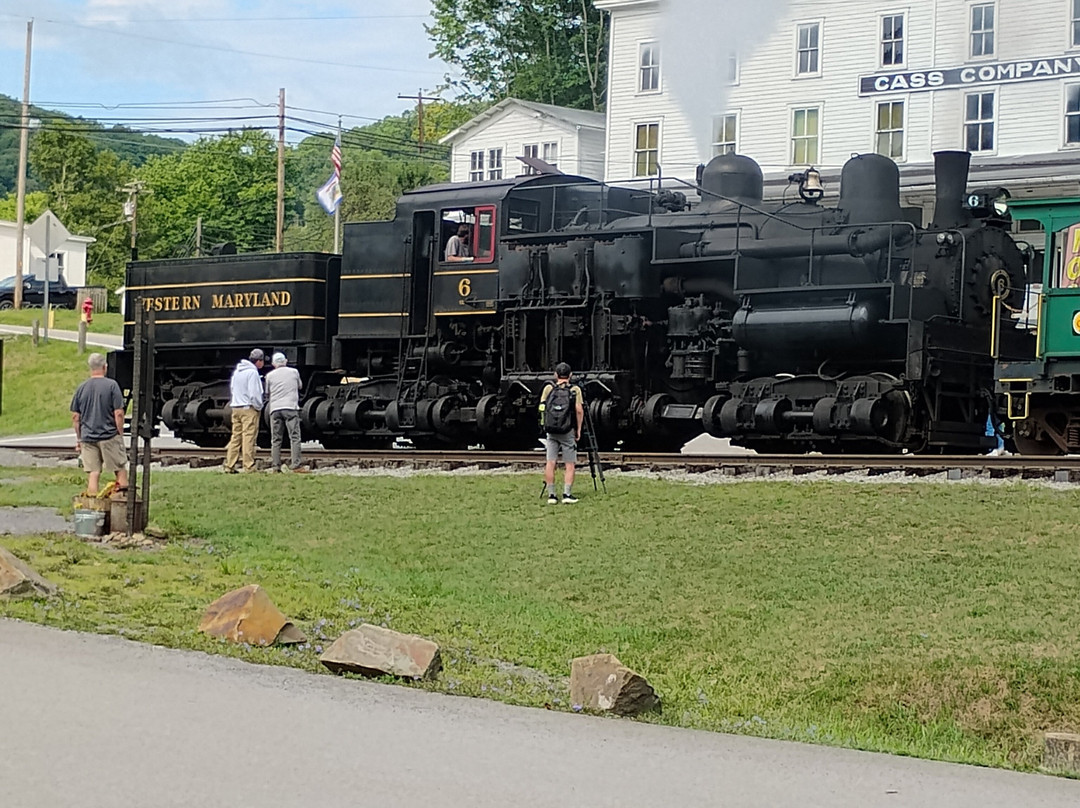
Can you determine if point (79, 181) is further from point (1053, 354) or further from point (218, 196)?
point (1053, 354)

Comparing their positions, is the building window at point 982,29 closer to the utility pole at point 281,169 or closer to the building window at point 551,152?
the building window at point 551,152

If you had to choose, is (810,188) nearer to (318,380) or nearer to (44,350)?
(318,380)

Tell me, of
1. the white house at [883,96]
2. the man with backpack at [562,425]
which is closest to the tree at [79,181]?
the white house at [883,96]

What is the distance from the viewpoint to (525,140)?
169 ft

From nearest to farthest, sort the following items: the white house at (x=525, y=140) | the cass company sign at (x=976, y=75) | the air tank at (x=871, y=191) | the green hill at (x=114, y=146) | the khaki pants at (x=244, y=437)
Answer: the air tank at (x=871, y=191) < the khaki pants at (x=244, y=437) < the cass company sign at (x=976, y=75) < the white house at (x=525, y=140) < the green hill at (x=114, y=146)

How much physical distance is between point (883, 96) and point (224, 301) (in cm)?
2146

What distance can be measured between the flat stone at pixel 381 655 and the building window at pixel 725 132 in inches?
1406

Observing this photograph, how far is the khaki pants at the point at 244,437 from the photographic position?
20.7 meters

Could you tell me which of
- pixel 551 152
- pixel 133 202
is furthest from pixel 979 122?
pixel 133 202

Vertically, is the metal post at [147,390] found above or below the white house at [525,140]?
below

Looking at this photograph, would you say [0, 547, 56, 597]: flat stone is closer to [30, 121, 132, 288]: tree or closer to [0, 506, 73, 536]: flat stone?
[0, 506, 73, 536]: flat stone

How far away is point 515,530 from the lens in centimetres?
1452

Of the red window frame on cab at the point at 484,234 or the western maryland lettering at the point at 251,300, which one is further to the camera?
the western maryland lettering at the point at 251,300

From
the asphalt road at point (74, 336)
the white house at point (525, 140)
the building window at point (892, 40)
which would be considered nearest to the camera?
the building window at point (892, 40)
